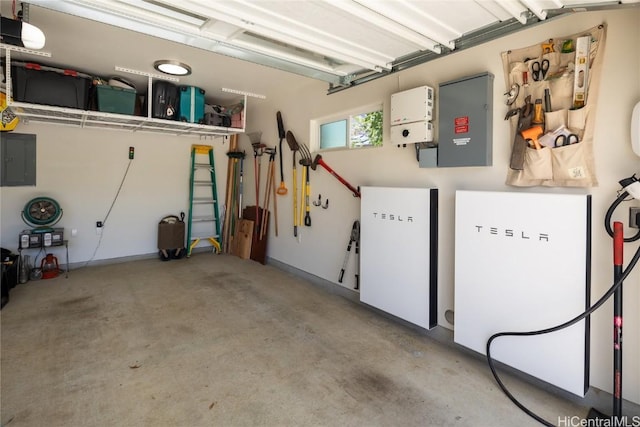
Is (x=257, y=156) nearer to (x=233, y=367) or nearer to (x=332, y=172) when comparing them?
(x=332, y=172)

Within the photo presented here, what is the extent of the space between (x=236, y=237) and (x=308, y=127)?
2.71 m

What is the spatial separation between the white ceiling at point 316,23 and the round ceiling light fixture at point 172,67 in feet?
2.17

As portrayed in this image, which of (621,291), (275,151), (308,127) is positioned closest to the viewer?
(621,291)

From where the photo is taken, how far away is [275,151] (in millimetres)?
5324

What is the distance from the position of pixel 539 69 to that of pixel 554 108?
309mm

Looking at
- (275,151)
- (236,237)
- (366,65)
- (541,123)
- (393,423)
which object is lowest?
(393,423)

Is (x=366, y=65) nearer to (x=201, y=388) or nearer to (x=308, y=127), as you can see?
(x=308, y=127)

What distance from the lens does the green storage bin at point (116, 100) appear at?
423cm

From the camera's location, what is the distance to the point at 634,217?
1887 millimetres

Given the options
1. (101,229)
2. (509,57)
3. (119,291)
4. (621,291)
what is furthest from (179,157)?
(621,291)

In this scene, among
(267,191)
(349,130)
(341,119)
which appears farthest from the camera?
(267,191)

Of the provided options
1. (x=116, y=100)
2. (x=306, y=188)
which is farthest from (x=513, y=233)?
(x=116, y=100)

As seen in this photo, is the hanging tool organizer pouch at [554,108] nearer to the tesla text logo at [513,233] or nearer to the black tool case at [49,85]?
the tesla text logo at [513,233]

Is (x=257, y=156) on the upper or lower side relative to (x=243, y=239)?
upper
